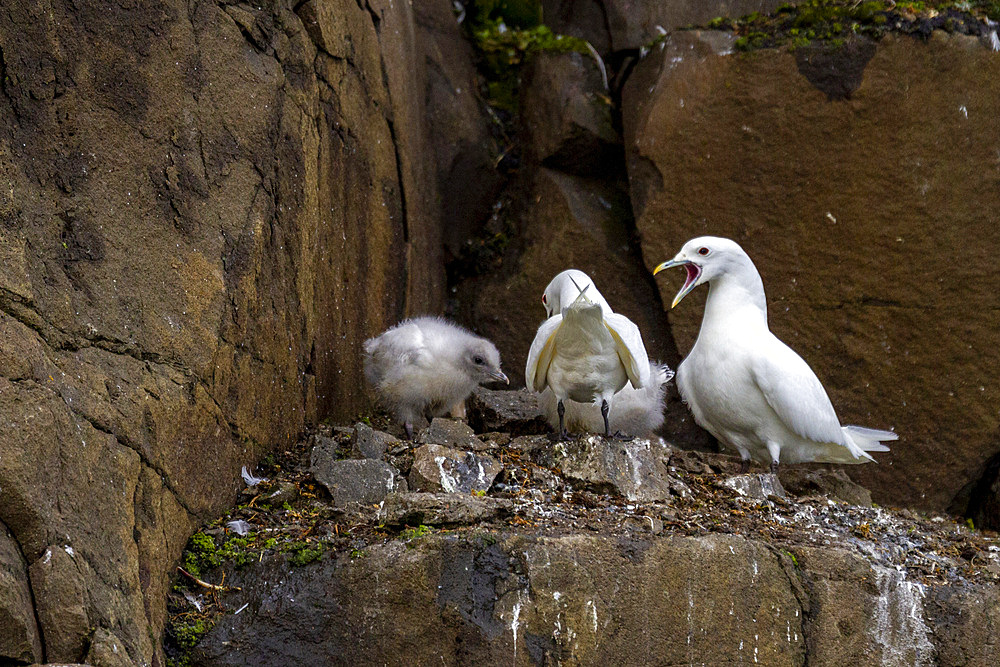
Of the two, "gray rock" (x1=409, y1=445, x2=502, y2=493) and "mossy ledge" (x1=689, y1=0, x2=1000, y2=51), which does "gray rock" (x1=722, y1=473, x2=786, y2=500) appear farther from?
"mossy ledge" (x1=689, y1=0, x2=1000, y2=51)

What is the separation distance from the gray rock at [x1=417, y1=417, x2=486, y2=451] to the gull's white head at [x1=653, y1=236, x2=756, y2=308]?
1.62 meters

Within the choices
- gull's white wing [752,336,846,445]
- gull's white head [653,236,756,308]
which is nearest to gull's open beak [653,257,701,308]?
gull's white head [653,236,756,308]

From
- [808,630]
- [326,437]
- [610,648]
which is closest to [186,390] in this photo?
[326,437]

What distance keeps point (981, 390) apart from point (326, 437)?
15.8 feet

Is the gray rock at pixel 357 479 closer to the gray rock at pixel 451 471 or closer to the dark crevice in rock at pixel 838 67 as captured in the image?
the gray rock at pixel 451 471

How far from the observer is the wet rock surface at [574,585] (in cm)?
400

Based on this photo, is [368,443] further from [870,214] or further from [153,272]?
[870,214]

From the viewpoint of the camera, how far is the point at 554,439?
5.57 meters

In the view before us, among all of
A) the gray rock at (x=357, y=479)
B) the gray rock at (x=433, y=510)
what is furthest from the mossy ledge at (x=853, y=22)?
the gray rock at (x=433, y=510)

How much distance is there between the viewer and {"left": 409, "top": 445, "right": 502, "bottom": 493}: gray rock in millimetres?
4723

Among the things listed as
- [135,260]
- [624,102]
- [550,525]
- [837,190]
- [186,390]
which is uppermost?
[624,102]

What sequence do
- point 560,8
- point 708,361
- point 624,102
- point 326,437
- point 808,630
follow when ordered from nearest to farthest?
point 808,630, point 326,437, point 708,361, point 624,102, point 560,8

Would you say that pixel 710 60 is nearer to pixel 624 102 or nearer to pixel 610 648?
pixel 624 102

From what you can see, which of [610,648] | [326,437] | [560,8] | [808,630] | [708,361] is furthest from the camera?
[560,8]
